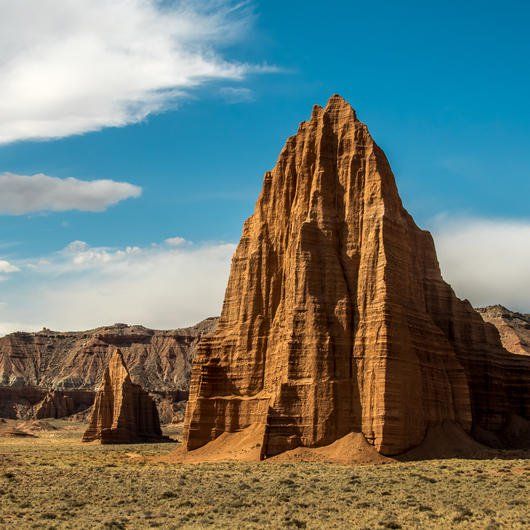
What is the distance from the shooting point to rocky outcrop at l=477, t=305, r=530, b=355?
123856mm

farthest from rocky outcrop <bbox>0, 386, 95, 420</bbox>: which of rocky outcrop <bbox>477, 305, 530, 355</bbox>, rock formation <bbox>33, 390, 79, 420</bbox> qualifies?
rocky outcrop <bbox>477, 305, 530, 355</bbox>

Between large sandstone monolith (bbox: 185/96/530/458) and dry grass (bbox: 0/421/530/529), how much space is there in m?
5.46

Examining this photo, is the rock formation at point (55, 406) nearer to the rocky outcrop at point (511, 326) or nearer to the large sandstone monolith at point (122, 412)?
the large sandstone monolith at point (122, 412)

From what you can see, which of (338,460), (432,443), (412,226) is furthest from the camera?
(412,226)

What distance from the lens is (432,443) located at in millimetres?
56000

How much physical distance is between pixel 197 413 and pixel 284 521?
102 ft

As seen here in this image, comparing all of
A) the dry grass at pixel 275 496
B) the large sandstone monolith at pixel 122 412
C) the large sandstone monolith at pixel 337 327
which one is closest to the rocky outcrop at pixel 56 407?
the large sandstone monolith at pixel 122 412

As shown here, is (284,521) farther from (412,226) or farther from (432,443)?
(412,226)

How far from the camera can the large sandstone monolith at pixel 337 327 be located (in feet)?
182

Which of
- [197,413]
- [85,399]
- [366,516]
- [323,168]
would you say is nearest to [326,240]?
[323,168]

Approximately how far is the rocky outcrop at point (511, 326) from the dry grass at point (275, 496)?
74399 mm

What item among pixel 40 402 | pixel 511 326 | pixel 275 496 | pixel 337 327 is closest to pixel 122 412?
pixel 337 327

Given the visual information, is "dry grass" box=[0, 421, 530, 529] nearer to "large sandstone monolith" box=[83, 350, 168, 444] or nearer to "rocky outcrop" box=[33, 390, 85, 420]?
"large sandstone monolith" box=[83, 350, 168, 444]

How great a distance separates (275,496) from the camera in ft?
128
